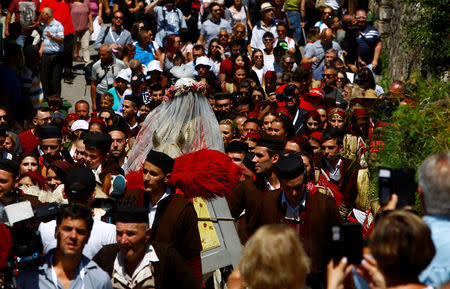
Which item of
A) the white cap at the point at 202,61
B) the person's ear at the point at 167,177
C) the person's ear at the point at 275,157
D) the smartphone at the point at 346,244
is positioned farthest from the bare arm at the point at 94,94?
the smartphone at the point at 346,244

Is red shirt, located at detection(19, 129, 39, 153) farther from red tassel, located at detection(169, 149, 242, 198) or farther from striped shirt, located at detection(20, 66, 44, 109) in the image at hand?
red tassel, located at detection(169, 149, 242, 198)

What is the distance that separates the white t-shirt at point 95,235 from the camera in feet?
17.1

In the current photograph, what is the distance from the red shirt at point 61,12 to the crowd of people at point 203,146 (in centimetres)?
3

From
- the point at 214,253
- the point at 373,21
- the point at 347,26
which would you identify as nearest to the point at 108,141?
the point at 214,253

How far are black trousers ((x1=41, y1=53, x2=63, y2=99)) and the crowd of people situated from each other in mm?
27

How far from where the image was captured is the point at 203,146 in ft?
24.4

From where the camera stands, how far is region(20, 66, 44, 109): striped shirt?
520 inches

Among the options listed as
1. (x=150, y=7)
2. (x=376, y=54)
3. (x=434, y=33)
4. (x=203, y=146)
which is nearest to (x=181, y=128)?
(x=203, y=146)

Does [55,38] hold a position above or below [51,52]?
above

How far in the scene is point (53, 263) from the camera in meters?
4.50

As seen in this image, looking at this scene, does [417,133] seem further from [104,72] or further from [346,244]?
[104,72]

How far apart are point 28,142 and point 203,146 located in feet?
11.0

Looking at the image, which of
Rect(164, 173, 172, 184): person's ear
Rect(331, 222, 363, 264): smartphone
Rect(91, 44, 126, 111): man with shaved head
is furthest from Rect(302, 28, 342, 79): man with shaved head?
Rect(331, 222, 363, 264): smartphone

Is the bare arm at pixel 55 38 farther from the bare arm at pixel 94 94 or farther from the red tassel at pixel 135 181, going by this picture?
the red tassel at pixel 135 181
